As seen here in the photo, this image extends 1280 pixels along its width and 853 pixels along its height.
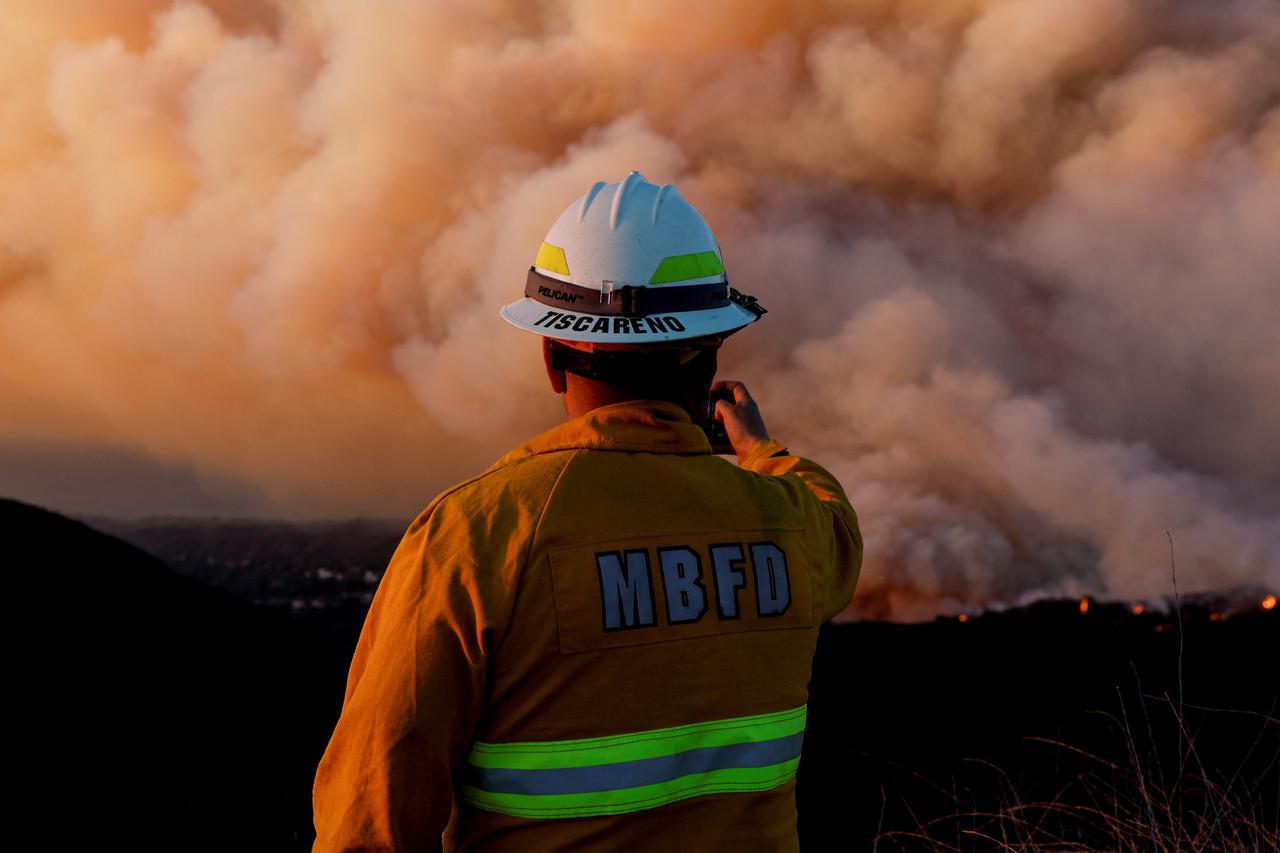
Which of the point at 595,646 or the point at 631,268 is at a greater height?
the point at 631,268

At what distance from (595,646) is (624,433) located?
506 millimetres

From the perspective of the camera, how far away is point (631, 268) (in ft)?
9.32

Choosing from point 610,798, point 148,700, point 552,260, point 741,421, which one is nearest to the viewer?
point 610,798

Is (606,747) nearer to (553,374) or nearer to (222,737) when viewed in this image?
(553,374)

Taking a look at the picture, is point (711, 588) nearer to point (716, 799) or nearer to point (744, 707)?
point (744, 707)

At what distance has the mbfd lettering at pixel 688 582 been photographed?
2.18 meters

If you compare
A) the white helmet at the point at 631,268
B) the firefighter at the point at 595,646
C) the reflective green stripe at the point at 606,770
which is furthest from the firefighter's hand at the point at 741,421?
the reflective green stripe at the point at 606,770

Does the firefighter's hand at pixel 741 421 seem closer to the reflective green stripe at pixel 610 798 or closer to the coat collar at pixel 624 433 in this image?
the coat collar at pixel 624 433

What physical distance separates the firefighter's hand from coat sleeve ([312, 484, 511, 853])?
1.45m

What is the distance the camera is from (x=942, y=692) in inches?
2109

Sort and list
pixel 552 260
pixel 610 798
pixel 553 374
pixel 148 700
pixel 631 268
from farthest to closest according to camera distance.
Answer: pixel 148 700, pixel 552 260, pixel 631 268, pixel 553 374, pixel 610 798

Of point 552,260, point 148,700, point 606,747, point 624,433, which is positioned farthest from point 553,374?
point 148,700

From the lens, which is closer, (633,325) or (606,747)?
(606,747)

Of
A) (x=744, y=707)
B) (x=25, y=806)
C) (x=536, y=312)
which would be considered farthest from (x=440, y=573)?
(x=25, y=806)
